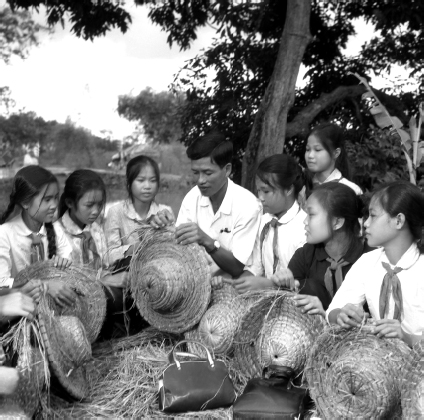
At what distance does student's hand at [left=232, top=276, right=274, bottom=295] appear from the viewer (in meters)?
4.31

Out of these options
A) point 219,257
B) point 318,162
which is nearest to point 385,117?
point 318,162

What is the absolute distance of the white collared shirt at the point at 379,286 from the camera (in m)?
3.60

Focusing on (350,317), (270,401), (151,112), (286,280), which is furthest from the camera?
(151,112)

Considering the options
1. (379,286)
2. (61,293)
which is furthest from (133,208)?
(379,286)

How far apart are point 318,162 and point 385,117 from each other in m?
1.52

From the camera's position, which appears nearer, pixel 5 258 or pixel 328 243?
pixel 328 243

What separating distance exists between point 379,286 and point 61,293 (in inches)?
71.8

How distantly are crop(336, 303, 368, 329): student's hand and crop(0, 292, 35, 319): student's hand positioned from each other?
59.3 inches

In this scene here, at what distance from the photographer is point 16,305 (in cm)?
339

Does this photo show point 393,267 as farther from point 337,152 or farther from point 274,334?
point 337,152

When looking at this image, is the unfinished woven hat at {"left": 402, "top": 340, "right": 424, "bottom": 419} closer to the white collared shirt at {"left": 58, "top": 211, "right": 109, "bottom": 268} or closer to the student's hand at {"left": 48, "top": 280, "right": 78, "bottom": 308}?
the student's hand at {"left": 48, "top": 280, "right": 78, "bottom": 308}

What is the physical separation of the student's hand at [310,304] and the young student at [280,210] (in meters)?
0.86

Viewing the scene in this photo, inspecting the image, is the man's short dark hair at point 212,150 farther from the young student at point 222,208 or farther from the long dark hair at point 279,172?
the long dark hair at point 279,172

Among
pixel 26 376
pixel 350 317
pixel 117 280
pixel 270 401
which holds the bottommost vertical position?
pixel 270 401
